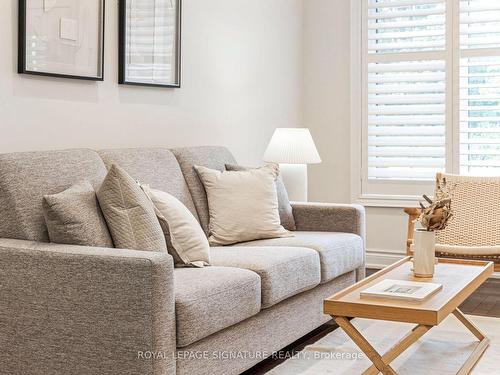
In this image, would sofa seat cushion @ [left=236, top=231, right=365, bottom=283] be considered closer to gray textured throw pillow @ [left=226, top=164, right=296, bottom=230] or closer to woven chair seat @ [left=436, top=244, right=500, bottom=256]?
gray textured throw pillow @ [left=226, top=164, right=296, bottom=230]

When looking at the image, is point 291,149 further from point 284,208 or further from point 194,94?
point 194,94

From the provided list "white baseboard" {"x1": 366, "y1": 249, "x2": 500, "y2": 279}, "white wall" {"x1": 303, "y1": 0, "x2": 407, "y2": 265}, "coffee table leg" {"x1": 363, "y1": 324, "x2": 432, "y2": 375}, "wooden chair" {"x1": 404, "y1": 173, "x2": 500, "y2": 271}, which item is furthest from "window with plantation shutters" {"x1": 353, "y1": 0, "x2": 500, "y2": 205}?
"coffee table leg" {"x1": 363, "y1": 324, "x2": 432, "y2": 375}

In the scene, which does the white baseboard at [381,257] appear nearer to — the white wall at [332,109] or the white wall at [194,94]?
the white wall at [332,109]

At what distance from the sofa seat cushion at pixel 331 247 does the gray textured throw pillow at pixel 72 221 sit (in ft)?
3.99

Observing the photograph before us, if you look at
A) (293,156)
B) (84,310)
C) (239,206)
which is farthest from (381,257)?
(84,310)

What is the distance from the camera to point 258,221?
4.06 meters

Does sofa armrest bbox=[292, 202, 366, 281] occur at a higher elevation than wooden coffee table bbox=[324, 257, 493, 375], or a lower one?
higher

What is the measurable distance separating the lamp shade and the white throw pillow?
1.63 meters

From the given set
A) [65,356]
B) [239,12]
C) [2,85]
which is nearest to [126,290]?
[65,356]

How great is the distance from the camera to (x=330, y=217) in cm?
451

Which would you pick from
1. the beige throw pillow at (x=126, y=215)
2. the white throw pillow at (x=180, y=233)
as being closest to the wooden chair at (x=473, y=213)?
the white throw pillow at (x=180, y=233)

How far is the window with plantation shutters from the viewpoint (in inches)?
221

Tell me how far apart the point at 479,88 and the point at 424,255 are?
2.59m

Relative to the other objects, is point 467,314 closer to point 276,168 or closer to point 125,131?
point 276,168
